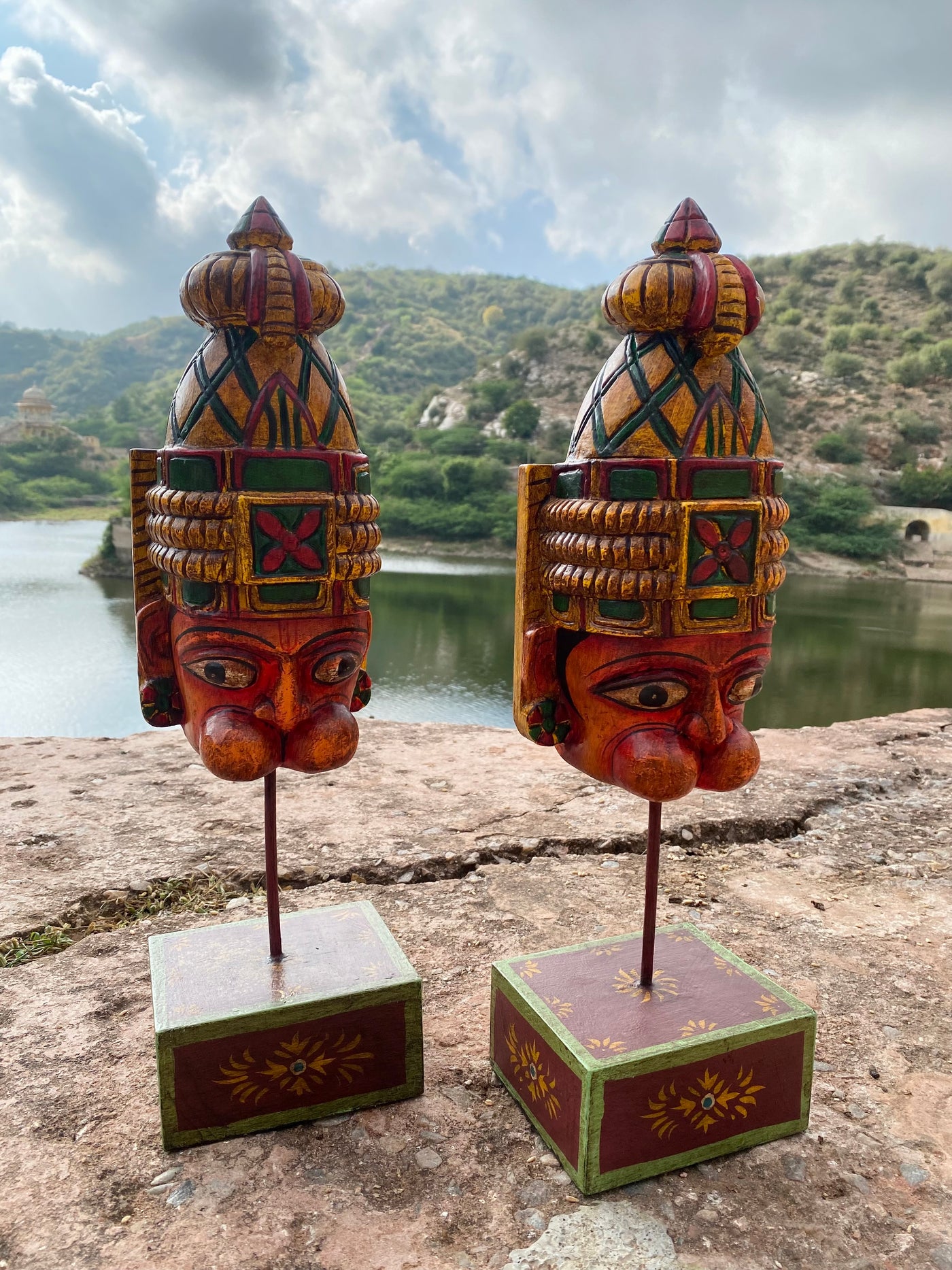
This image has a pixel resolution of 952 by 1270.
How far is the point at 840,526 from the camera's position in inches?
882

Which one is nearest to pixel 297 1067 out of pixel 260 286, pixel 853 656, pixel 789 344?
pixel 260 286

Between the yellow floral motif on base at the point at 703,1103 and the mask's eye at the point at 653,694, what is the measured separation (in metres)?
0.94

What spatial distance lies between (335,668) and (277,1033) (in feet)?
3.20

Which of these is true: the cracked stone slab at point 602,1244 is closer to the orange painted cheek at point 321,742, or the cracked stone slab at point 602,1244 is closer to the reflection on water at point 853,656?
the orange painted cheek at point 321,742

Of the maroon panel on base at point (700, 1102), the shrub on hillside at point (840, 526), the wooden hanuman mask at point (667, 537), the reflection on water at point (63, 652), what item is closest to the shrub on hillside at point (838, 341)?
the shrub on hillside at point (840, 526)

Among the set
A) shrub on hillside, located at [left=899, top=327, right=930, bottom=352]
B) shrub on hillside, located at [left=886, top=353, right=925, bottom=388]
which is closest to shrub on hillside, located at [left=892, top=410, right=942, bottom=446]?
shrub on hillside, located at [left=886, top=353, right=925, bottom=388]

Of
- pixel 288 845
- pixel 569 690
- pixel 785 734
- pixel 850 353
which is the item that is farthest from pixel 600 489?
pixel 850 353

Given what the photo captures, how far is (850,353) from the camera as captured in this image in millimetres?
31938

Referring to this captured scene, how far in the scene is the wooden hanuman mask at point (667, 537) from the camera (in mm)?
2070

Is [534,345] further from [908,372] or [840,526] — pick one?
[840,526]

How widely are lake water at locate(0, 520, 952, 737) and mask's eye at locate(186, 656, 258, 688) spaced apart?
518 cm

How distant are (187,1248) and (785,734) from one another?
486 centimetres

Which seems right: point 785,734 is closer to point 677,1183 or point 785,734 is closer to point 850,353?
point 677,1183

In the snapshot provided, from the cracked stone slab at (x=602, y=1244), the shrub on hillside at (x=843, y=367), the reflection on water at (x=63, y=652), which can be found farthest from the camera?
the shrub on hillside at (x=843, y=367)
